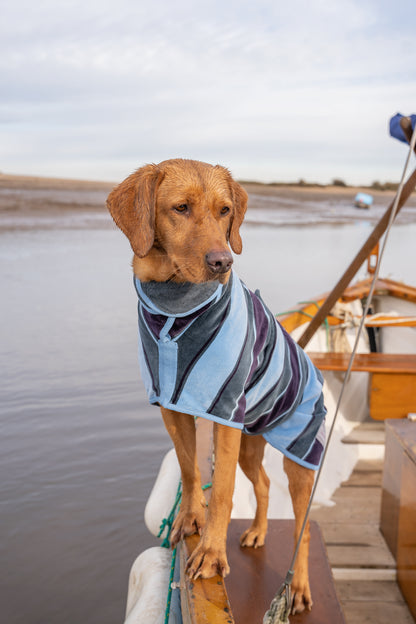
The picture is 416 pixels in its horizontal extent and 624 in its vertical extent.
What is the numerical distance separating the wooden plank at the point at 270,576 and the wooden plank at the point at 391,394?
6.77 feet

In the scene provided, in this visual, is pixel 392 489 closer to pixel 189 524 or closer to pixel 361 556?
pixel 361 556

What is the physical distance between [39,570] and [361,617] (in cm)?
209

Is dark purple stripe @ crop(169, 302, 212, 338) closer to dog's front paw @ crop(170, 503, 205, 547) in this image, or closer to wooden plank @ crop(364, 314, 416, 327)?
dog's front paw @ crop(170, 503, 205, 547)

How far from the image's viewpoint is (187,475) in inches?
79.7

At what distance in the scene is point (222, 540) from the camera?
5.98 ft

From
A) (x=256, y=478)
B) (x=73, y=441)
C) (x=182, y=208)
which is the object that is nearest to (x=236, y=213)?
(x=182, y=208)

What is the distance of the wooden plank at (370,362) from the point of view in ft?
13.6

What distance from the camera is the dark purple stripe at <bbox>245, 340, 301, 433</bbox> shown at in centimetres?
194

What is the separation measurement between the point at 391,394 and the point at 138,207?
10.5 feet

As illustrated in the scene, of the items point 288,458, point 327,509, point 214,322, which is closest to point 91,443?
point 327,509

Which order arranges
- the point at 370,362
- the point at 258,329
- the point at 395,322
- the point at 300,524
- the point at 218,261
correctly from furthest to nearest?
the point at 395,322 < the point at 370,362 < the point at 300,524 < the point at 258,329 < the point at 218,261

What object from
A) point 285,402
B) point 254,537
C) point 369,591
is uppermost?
point 285,402

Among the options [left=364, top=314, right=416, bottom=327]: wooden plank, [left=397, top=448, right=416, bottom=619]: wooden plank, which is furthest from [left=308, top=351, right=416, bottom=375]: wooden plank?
[left=397, top=448, right=416, bottom=619]: wooden plank

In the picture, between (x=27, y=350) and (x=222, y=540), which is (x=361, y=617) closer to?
(x=222, y=540)
